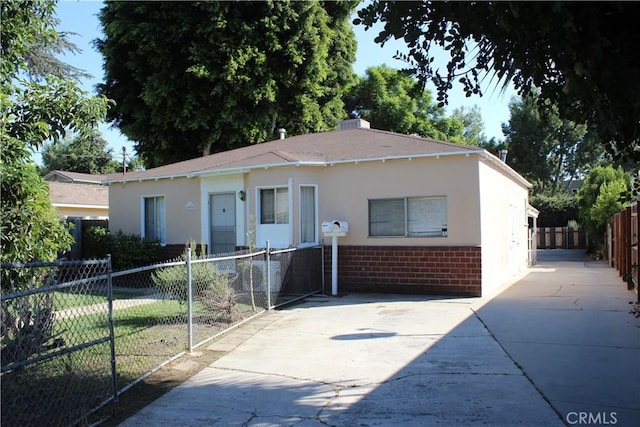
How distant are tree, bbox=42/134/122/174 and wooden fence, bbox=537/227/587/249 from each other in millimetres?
38731

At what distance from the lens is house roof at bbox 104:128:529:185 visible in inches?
481

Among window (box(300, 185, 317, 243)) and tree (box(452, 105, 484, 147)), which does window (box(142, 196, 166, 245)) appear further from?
tree (box(452, 105, 484, 147))

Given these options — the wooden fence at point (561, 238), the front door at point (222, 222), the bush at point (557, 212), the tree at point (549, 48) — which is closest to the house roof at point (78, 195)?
the front door at point (222, 222)

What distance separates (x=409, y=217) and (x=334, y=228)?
1750 millimetres

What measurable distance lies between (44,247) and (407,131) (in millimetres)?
28131

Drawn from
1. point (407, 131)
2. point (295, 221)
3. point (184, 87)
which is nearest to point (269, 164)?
point (295, 221)

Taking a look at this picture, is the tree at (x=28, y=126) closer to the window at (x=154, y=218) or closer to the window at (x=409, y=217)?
the window at (x=409, y=217)

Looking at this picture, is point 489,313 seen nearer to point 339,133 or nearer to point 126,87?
point 339,133

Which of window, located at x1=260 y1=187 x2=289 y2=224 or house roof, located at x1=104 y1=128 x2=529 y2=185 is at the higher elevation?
house roof, located at x1=104 y1=128 x2=529 y2=185

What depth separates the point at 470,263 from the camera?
11.6m

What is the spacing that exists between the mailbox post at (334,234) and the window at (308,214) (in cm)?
74

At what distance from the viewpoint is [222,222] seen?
14695mm

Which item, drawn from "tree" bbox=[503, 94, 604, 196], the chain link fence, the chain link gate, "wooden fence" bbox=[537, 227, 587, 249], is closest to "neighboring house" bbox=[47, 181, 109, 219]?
the chain link fence

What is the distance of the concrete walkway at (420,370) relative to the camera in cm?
477
